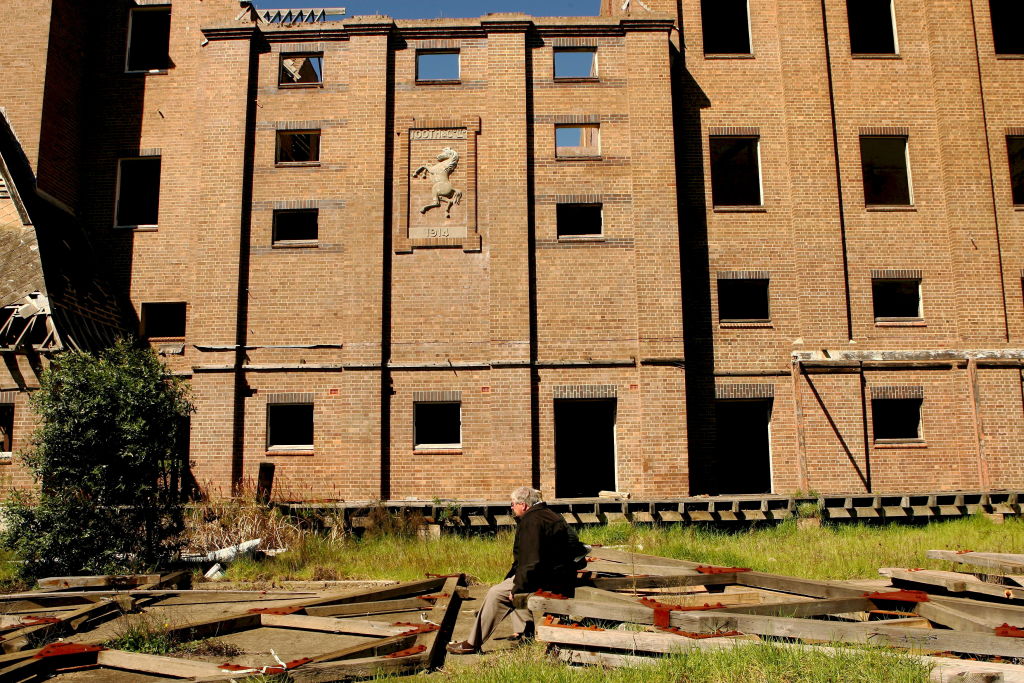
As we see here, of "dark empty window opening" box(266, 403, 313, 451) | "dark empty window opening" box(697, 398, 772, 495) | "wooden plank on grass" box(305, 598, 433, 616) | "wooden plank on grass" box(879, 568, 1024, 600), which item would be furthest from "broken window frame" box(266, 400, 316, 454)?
"wooden plank on grass" box(879, 568, 1024, 600)

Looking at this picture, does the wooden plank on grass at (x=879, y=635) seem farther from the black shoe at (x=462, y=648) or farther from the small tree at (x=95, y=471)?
the small tree at (x=95, y=471)

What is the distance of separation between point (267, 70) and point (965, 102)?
706 inches

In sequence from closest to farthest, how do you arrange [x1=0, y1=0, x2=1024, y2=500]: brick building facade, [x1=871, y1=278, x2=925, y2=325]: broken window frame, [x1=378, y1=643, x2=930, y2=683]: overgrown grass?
[x1=378, y1=643, x2=930, y2=683]: overgrown grass < [x1=0, y1=0, x2=1024, y2=500]: brick building facade < [x1=871, y1=278, x2=925, y2=325]: broken window frame

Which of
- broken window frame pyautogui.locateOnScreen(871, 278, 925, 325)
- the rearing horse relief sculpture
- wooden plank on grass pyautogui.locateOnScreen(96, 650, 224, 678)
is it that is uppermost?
the rearing horse relief sculpture

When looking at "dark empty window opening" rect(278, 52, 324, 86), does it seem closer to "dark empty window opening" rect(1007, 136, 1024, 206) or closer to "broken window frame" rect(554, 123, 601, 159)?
"broken window frame" rect(554, 123, 601, 159)

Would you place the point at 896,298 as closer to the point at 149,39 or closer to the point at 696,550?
the point at 696,550

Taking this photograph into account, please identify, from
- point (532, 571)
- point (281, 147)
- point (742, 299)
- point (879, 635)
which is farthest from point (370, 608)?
point (281, 147)

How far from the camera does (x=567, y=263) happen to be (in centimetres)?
1797

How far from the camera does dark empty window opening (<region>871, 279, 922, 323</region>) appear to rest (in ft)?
61.1

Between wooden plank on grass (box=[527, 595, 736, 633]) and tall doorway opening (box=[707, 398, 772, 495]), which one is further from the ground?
tall doorway opening (box=[707, 398, 772, 495])

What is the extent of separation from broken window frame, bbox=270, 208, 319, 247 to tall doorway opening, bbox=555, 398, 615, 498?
772 centimetres

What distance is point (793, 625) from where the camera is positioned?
21.2 feet

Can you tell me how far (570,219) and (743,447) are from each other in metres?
7.29

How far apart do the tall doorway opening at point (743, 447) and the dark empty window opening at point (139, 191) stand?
15641mm
